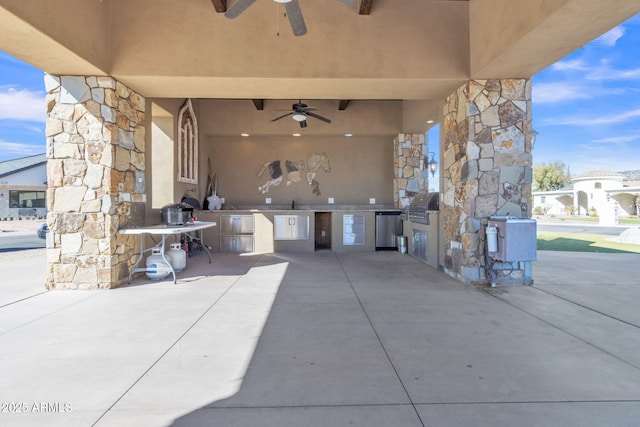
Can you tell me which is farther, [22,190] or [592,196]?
[592,196]

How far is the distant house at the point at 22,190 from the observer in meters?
17.6

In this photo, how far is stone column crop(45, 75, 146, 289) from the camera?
4.11 m

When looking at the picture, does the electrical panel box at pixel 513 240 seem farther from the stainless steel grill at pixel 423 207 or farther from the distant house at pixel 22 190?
the distant house at pixel 22 190

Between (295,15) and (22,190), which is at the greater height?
(295,15)

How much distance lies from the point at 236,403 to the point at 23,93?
30.7 m

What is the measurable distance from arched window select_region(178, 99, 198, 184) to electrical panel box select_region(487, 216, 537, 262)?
559cm

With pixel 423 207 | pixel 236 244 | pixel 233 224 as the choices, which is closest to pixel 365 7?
pixel 423 207

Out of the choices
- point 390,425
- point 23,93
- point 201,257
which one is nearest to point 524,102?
point 390,425

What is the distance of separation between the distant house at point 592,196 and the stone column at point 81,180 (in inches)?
1085

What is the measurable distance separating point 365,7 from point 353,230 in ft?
15.0

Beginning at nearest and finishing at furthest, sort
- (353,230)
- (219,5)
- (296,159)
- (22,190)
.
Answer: (219,5) → (353,230) → (296,159) → (22,190)

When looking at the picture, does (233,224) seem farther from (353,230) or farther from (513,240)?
(513,240)

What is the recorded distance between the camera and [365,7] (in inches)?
162

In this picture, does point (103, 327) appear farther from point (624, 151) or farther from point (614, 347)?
point (624, 151)
